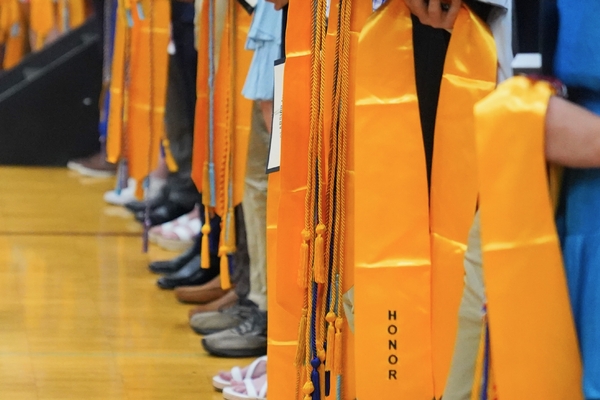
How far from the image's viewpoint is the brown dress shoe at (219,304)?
264cm

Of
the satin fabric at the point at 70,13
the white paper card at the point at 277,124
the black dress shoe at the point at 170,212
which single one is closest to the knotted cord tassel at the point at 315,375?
the white paper card at the point at 277,124

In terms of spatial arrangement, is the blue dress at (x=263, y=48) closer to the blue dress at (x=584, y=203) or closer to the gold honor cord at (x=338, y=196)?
the gold honor cord at (x=338, y=196)

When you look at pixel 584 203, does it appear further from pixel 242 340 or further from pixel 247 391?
pixel 242 340

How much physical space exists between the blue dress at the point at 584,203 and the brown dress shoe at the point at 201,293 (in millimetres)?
1788

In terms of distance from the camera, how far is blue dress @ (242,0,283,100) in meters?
2.11

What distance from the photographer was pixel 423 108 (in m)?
1.42

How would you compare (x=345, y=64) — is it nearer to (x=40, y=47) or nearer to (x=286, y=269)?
(x=286, y=269)

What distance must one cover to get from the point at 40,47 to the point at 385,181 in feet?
13.5

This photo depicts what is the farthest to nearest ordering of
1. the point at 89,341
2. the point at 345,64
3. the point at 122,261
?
the point at 122,261 → the point at 89,341 → the point at 345,64

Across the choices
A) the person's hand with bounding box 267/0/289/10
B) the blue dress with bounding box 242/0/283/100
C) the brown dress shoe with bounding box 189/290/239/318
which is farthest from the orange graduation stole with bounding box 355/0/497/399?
the brown dress shoe with bounding box 189/290/239/318

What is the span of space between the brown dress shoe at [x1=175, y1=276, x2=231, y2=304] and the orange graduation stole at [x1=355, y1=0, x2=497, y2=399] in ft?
4.64

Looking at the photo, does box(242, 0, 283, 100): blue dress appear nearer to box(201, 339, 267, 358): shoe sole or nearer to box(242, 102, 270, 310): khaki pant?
box(242, 102, 270, 310): khaki pant

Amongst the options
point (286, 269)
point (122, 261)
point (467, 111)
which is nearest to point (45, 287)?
point (122, 261)

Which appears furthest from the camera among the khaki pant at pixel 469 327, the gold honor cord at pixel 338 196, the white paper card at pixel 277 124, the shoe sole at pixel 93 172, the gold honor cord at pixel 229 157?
the shoe sole at pixel 93 172
